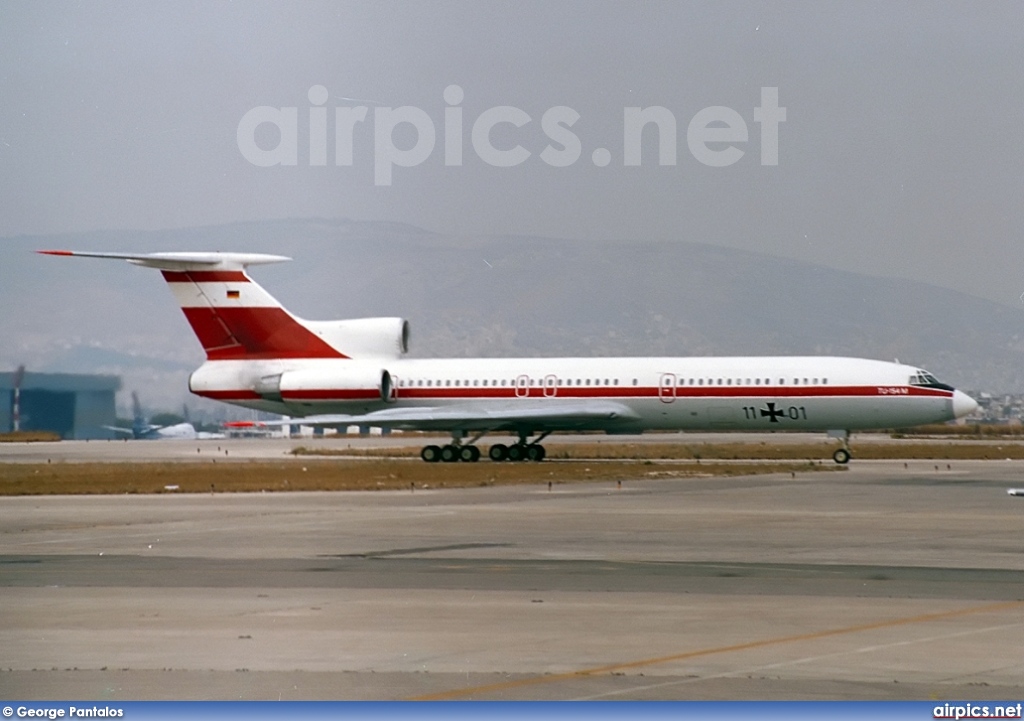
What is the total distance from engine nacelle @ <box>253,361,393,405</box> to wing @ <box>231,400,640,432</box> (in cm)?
121

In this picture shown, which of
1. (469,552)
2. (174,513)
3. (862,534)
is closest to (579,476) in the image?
(174,513)

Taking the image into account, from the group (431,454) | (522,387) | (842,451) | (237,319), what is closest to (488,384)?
(522,387)

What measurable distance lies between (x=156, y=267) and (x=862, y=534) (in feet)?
136

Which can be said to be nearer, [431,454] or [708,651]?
[708,651]

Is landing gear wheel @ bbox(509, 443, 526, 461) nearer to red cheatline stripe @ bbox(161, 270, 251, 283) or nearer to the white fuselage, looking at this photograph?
the white fuselage

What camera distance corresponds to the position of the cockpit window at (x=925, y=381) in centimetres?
5812

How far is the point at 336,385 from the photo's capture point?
203 feet

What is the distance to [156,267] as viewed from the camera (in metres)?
61.6

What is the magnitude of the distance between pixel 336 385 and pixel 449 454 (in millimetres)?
6099

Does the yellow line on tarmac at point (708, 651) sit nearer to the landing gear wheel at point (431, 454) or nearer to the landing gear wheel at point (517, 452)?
the landing gear wheel at point (431, 454)

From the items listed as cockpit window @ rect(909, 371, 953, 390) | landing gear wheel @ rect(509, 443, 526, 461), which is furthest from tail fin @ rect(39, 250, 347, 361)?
cockpit window @ rect(909, 371, 953, 390)

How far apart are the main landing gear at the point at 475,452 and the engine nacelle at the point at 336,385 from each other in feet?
12.0

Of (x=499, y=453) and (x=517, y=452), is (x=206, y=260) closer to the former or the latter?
(x=499, y=453)

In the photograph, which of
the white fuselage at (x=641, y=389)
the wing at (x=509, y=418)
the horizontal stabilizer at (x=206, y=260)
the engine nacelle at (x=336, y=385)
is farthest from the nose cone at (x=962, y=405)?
the horizontal stabilizer at (x=206, y=260)
